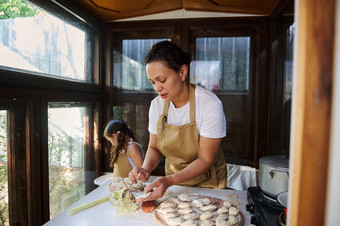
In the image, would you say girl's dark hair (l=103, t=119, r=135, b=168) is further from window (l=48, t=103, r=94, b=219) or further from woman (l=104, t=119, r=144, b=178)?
window (l=48, t=103, r=94, b=219)

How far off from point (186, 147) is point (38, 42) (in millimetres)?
1404

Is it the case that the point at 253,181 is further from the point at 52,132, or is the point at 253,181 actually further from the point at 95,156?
the point at 52,132

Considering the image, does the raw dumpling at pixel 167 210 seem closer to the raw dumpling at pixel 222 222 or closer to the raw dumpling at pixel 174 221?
the raw dumpling at pixel 174 221

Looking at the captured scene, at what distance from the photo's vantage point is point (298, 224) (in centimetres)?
40

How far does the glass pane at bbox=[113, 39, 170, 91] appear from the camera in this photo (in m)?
2.83

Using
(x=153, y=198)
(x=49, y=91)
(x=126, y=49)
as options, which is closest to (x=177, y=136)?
(x=153, y=198)

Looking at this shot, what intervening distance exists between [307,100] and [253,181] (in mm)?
2525

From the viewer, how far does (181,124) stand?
167cm

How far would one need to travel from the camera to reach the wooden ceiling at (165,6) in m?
2.34

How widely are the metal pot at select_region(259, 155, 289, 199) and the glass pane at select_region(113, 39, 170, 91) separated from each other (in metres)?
1.89

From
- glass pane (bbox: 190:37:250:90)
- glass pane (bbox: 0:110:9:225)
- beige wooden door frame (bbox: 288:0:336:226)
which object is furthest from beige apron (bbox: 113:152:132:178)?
beige wooden door frame (bbox: 288:0:336:226)

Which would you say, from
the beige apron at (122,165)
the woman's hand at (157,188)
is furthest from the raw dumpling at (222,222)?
the beige apron at (122,165)

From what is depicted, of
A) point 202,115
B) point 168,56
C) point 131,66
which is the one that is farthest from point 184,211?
point 131,66

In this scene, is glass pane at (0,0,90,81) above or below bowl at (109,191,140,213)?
above
